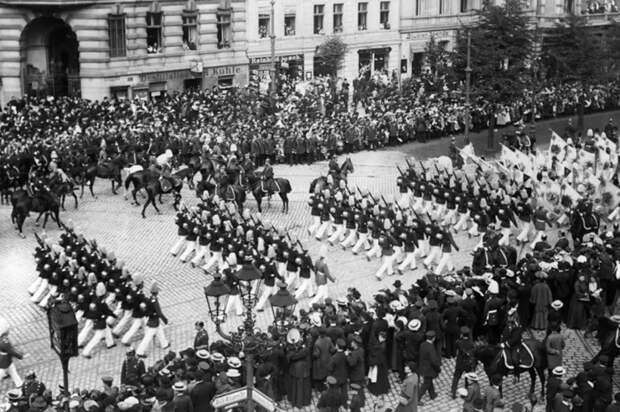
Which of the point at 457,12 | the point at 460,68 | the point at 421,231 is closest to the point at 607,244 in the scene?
the point at 421,231

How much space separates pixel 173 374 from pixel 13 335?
8116mm

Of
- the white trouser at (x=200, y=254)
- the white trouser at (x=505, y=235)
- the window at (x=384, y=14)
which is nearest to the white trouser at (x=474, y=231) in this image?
the white trouser at (x=505, y=235)

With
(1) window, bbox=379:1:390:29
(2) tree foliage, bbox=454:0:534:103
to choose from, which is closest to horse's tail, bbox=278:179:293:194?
(2) tree foliage, bbox=454:0:534:103

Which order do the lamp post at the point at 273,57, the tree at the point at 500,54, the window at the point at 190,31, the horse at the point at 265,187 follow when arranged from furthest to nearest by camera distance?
the window at the point at 190,31 < the lamp post at the point at 273,57 < the tree at the point at 500,54 < the horse at the point at 265,187

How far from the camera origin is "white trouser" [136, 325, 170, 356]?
82.4 feet

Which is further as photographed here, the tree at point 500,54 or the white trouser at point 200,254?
the tree at point 500,54

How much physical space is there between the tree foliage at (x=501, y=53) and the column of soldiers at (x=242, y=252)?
2188cm

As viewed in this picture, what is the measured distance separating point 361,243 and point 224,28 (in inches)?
1123

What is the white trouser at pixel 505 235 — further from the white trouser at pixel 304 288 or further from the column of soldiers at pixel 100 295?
the column of soldiers at pixel 100 295

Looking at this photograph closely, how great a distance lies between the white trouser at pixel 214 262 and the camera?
31.4 meters

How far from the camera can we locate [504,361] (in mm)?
21906

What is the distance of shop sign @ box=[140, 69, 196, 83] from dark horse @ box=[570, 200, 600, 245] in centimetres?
2854

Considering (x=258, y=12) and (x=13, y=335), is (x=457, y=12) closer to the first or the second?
(x=258, y=12)

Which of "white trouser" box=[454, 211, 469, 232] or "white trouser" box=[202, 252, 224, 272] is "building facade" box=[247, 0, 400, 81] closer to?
"white trouser" box=[454, 211, 469, 232]
